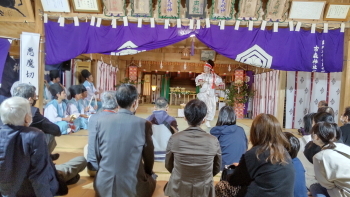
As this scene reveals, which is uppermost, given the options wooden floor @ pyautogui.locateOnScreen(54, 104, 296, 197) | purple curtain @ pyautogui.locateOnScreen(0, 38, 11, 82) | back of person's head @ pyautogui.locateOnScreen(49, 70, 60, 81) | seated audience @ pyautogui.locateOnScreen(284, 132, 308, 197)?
purple curtain @ pyautogui.locateOnScreen(0, 38, 11, 82)

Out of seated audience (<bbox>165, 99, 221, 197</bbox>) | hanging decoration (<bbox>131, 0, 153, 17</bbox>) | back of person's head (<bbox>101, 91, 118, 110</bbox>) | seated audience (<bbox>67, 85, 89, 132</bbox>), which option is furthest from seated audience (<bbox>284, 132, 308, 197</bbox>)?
seated audience (<bbox>67, 85, 89, 132</bbox>)

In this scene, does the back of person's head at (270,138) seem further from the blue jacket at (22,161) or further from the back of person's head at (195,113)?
the blue jacket at (22,161)

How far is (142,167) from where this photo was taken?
6.54 ft

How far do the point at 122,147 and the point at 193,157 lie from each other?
0.57 meters

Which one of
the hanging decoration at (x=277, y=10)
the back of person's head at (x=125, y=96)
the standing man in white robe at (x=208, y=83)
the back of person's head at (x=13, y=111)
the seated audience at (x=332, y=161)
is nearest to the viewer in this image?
the back of person's head at (x=13, y=111)

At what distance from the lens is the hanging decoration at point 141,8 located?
4191 millimetres

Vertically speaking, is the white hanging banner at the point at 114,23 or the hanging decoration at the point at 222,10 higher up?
the hanging decoration at the point at 222,10

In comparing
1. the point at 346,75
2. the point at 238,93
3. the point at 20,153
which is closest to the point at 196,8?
the point at 346,75

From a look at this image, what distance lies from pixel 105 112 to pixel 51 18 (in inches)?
114

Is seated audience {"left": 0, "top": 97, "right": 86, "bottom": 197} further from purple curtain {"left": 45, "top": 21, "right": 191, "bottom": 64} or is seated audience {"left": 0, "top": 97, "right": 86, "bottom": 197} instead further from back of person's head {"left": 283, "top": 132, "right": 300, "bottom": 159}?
purple curtain {"left": 45, "top": 21, "right": 191, "bottom": 64}

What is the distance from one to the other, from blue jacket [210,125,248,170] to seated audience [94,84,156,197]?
0.92m

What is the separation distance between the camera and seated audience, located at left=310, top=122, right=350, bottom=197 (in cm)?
178

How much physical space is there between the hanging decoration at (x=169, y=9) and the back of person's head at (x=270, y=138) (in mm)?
3103

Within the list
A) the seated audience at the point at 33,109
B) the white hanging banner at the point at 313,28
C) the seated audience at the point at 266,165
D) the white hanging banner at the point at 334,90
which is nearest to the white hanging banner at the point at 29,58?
the seated audience at the point at 33,109
